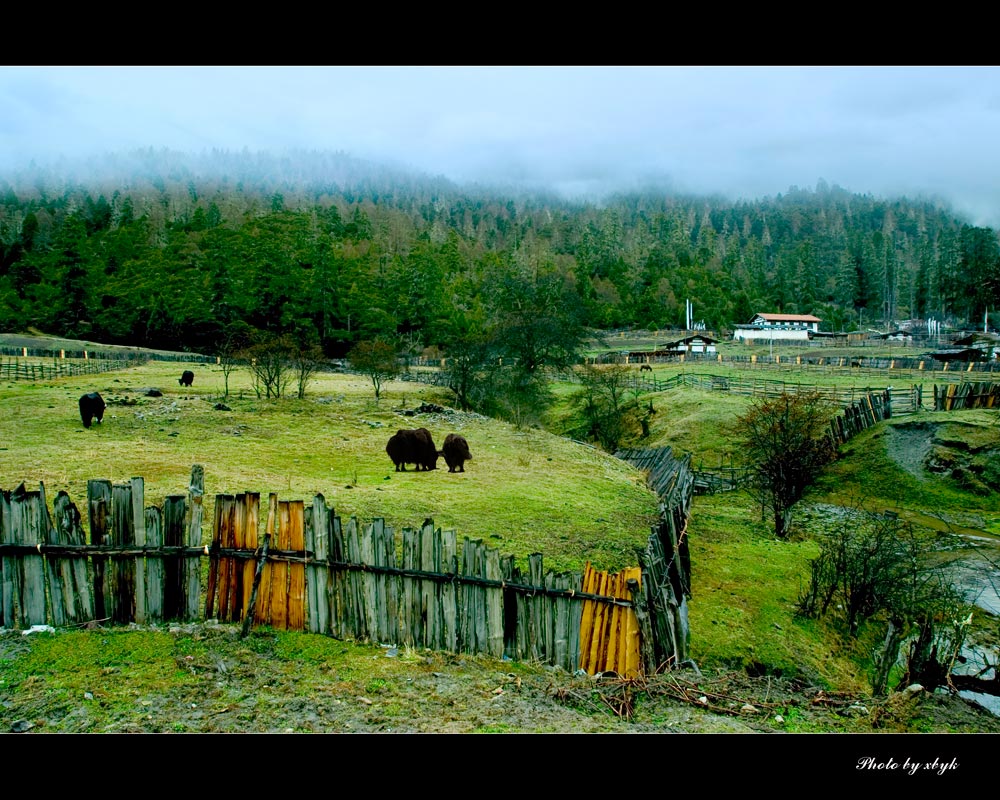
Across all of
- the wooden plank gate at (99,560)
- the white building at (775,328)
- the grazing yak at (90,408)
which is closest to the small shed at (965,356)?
the white building at (775,328)

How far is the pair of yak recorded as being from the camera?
16.4 metres

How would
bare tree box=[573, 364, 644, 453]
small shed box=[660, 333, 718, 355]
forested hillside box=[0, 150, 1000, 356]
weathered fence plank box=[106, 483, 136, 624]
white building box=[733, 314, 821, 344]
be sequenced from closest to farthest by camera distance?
1. weathered fence plank box=[106, 483, 136, 624]
2. bare tree box=[573, 364, 644, 453]
3. forested hillside box=[0, 150, 1000, 356]
4. small shed box=[660, 333, 718, 355]
5. white building box=[733, 314, 821, 344]

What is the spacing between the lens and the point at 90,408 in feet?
59.8

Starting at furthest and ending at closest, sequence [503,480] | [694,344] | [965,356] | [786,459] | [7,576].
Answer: [694,344] < [965,356] < [503,480] < [786,459] < [7,576]

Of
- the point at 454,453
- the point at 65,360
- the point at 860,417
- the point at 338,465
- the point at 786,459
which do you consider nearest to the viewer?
the point at 786,459

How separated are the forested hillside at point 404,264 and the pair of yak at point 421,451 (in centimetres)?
1990

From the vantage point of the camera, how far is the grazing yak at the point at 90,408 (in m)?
18.0

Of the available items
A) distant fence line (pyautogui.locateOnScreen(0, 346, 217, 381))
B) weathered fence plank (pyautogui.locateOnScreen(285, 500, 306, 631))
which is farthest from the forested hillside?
weathered fence plank (pyautogui.locateOnScreen(285, 500, 306, 631))

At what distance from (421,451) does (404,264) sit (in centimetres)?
6905

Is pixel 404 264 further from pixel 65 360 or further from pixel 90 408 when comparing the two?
pixel 90 408

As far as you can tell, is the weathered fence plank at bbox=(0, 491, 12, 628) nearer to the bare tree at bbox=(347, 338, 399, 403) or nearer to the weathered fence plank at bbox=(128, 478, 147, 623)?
the weathered fence plank at bbox=(128, 478, 147, 623)

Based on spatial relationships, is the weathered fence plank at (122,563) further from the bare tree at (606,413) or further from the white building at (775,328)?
the white building at (775,328)

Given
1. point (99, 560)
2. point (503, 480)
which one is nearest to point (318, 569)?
point (99, 560)

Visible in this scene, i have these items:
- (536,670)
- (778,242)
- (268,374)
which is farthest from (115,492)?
(778,242)
